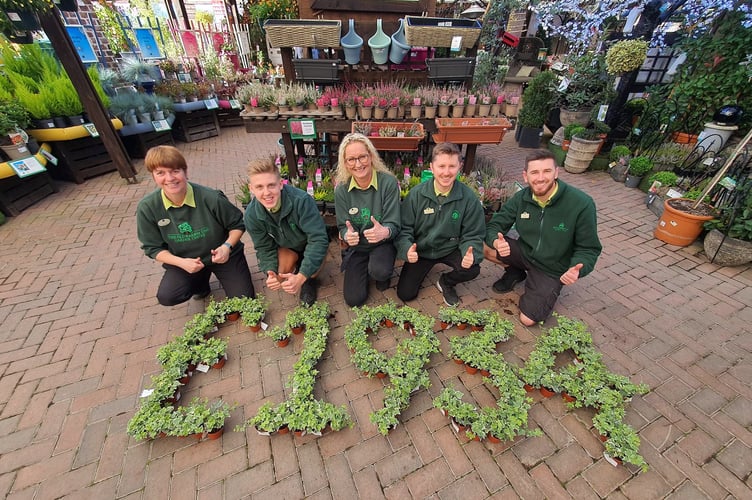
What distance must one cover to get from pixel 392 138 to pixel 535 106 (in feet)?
17.4

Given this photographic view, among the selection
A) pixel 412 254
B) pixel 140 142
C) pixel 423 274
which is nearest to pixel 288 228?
pixel 412 254

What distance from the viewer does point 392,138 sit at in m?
4.02

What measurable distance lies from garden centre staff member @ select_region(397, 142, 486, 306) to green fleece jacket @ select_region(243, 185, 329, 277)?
32.3 inches

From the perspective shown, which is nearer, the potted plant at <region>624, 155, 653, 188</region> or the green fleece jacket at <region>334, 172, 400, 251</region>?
the green fleece jacket at <region>334, 172, 400, 251</region>

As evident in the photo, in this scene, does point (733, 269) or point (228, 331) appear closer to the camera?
point (228, 331)

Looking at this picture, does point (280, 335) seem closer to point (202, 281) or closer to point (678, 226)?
point (202, 281)

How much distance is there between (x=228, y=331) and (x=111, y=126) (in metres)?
5.49

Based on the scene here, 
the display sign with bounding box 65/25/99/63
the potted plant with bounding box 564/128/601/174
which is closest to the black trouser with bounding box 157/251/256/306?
the potted plant with bounding box 564/128/601/174

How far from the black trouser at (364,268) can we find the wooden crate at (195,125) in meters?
8.20

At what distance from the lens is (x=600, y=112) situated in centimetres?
614

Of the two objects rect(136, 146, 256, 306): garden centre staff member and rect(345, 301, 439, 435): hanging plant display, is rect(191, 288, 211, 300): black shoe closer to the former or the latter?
rect(136, 146, 256, 306): garden centre staff member

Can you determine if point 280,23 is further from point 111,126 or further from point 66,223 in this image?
point 66,223

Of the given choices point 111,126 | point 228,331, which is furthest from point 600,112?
point 111,126

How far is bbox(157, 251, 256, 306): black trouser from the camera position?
9.82 feet
